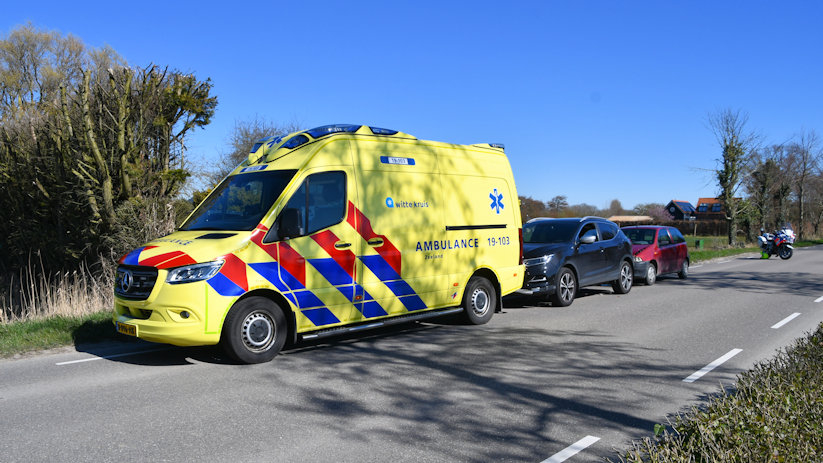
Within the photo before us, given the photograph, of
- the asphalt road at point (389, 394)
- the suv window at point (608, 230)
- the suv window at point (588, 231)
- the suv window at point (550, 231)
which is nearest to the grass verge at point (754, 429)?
the asphalt road at point (389, 394)

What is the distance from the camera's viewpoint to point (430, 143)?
28.2ft

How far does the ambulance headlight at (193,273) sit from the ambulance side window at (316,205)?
0.84m

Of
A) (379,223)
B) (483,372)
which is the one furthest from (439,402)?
(379,223)

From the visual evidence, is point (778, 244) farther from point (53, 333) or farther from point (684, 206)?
point (684, 206)

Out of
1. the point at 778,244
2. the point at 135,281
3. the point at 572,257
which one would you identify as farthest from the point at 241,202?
the point at 778,244

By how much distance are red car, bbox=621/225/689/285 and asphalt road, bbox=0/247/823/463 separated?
5.96 meters

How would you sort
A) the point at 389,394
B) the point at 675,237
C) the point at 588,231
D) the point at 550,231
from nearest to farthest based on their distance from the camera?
the point at 389,394, the point at 550,231, the point at 588,231, the point at 675,237

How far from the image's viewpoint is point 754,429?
3.34 meters

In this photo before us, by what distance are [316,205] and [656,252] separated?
1135 cm

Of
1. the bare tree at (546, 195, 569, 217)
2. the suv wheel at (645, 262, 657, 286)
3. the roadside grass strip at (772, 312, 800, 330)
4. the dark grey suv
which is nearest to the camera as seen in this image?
the roadside grass strip at (772, 312, 800, 330)

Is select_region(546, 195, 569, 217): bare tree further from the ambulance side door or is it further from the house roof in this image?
the ambulance side door

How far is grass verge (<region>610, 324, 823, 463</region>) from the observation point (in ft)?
10.2

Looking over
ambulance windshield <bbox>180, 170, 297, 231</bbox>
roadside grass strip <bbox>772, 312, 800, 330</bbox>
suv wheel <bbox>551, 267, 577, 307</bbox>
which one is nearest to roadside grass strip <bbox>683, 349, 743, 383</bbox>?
roadside grass strip <bbox>772, 312, 800, 330</bbox>

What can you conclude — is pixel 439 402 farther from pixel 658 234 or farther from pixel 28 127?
pixel 28 127
